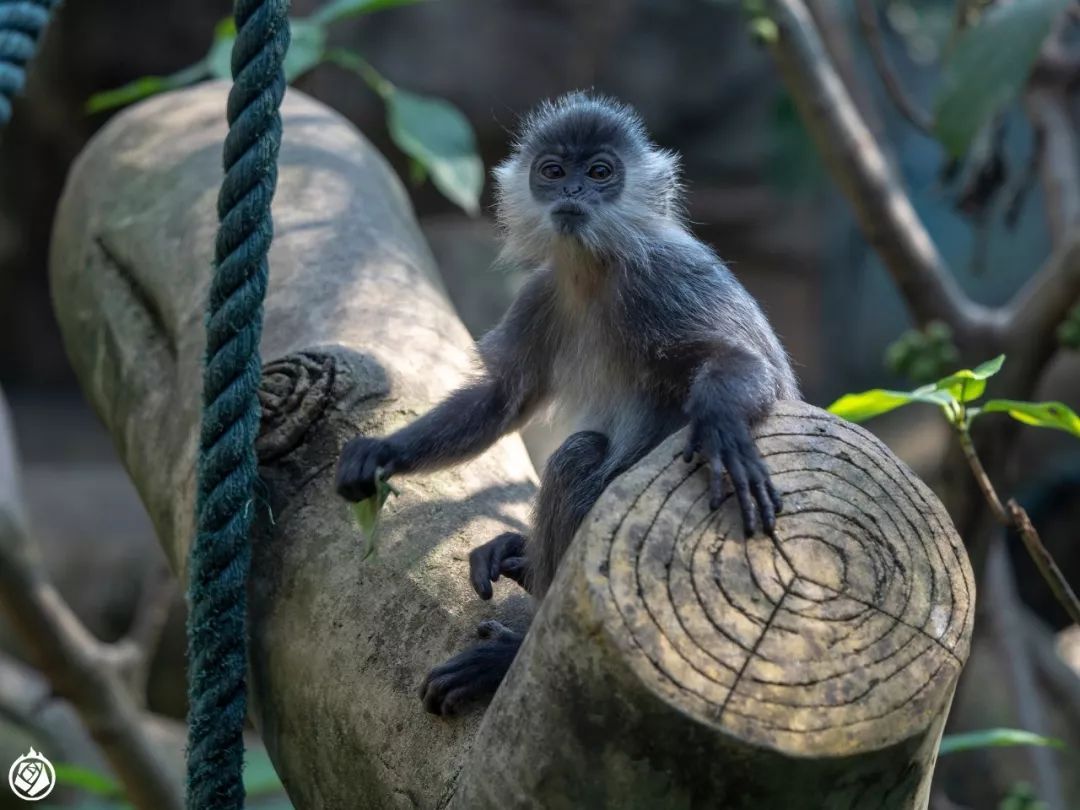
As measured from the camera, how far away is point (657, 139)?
37.0ft

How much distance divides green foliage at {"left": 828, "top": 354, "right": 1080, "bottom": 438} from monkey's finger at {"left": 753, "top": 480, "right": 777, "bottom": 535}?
0.67 m

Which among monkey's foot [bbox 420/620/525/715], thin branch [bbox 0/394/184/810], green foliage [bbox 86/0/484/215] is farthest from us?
thin branch [bbox 0/394/184/810]

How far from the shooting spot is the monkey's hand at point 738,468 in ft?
5.16

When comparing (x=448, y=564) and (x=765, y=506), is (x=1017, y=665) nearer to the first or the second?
(x=448, y=564)

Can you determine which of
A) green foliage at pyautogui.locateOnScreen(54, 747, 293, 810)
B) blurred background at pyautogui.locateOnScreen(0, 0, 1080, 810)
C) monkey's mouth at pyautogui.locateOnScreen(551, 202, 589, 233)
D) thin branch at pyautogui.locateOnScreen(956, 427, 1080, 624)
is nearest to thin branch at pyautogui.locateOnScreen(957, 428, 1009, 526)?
thin branch at pyautogui.locateOnScreen(956, 427, 1080, 624)

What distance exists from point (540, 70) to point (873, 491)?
8.85 m

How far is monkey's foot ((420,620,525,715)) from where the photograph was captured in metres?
1.92

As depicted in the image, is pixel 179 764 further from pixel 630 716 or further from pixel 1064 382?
pixel 1064 382

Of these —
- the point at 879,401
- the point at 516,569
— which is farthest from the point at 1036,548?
the point at 516,569

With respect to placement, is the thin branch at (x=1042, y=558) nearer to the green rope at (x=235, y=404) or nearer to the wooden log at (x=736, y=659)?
the wooden log at (x=736, y=659)

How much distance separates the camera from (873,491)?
63.8 inches

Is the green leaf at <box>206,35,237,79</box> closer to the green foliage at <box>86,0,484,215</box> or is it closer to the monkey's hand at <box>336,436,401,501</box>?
the green foliage at <box>86,0,484,215</box>

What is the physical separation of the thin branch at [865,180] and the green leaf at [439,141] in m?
1.11

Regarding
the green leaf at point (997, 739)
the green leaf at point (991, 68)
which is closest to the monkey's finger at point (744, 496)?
the green leaf at point (997, 739)
